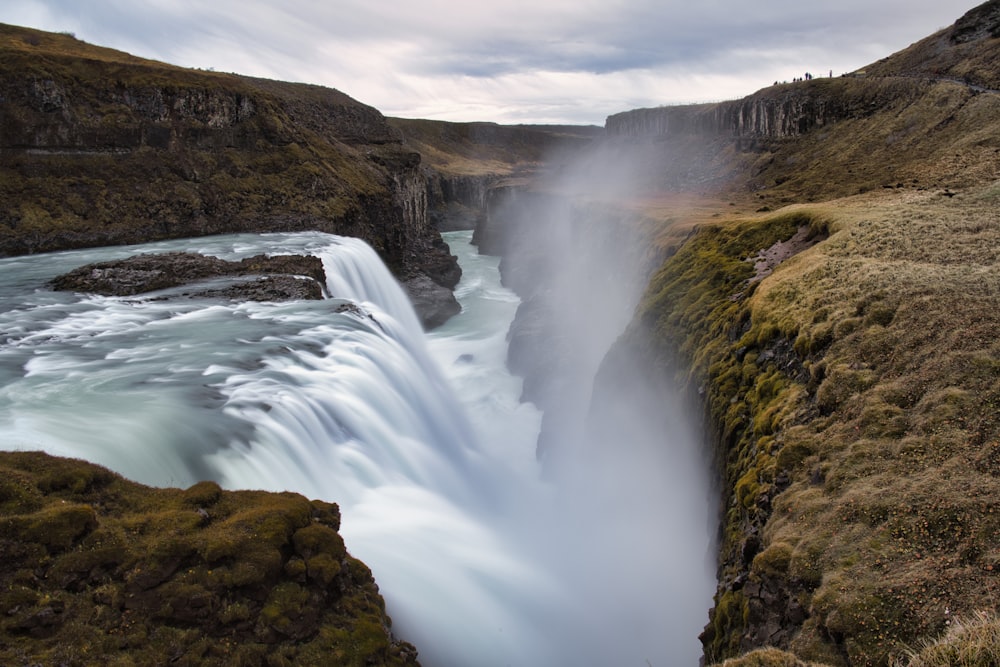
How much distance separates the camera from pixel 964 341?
1402cm

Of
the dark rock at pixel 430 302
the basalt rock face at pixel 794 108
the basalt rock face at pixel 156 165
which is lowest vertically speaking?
the dark rock at pixel 430 302

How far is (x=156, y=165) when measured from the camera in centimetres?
6106

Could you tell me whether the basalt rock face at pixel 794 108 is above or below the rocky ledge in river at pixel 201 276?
above

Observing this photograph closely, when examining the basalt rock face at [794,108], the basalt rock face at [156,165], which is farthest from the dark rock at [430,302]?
the basalt rock face at [794,108]

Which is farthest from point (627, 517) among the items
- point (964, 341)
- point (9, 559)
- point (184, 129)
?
point (184, 129)

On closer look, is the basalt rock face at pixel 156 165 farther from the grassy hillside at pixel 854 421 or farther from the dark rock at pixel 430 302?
the grassy hillside at pixel 854 421

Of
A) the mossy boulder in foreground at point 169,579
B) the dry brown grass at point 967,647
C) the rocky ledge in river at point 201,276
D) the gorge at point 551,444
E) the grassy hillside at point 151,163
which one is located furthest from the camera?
the grassy hillside at point 151,163

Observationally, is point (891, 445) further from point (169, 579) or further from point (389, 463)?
point (389, 463)

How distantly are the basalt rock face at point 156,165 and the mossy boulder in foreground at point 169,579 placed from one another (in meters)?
49.4

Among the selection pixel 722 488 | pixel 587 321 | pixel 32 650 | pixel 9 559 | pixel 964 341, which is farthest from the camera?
pixel 587 321

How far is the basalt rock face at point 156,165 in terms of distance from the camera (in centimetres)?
5344

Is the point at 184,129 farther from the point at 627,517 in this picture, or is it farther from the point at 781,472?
the point at 781,472

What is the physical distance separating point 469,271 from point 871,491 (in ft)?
287

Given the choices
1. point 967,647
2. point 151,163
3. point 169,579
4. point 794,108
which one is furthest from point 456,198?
point 967,647
